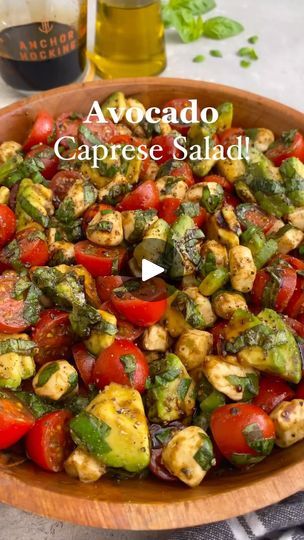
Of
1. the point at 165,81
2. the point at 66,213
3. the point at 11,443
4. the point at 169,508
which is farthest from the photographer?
the point at 165,81

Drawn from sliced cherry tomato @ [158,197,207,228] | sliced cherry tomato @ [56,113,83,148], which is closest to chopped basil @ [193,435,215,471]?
sliced cherry tomato @ [158,197,207,228]

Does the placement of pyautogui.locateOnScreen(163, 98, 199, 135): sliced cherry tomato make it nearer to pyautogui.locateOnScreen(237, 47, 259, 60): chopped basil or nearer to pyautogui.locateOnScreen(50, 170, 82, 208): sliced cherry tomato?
Answer: pyautogui.locateOnScreen(50, 170, 82, 208): sliced cherry tomato

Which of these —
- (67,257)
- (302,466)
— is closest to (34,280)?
(67,257)

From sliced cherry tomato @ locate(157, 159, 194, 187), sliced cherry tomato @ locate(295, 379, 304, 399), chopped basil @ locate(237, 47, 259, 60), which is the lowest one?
sliced cherry tomato @ locate(295, 379, 304, 399)

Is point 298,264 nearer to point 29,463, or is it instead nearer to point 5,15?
point 29,463

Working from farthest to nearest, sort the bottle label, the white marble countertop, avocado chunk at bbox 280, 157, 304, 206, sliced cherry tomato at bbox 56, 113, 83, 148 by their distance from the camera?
the white marble countertop < the bottle label < sliced cherry tomato at bbox 56, 113, 83, 148 < avocado chunk at bbox 280, 157, 304, 206

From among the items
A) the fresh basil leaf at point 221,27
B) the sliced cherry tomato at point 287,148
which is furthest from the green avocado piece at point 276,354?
the fresh basil leaf at point 221,27

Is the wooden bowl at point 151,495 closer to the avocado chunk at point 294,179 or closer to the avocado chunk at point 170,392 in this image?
the avocado chunk at point 170,392

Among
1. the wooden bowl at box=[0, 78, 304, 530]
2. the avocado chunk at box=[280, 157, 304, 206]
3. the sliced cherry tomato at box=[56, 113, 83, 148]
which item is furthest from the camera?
the sliced cherry tomato at box=[56, 113, 83, 148]
